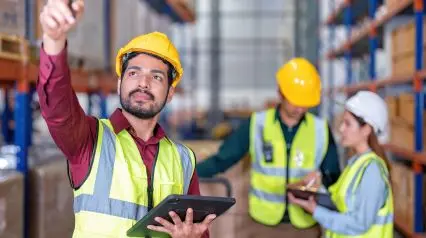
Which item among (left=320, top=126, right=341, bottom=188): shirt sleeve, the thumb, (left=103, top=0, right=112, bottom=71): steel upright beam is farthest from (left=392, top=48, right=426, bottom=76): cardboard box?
the thumb

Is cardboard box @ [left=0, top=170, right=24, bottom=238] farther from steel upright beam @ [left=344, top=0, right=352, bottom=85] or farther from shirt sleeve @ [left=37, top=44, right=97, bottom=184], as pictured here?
steel upright beam @ [left=344, top=0, right=352, bottom=85]

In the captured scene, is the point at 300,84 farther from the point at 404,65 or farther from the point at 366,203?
the point at 404,65

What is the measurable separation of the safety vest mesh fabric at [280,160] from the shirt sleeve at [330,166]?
1.5 inches

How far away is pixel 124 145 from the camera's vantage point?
183 cm

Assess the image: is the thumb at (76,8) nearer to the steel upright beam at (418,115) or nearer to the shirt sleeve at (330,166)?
the shirt sleeve at (330,166)

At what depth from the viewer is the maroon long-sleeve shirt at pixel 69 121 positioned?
4.86 feet

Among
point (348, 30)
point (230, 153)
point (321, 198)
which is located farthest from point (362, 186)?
point (348, 30)

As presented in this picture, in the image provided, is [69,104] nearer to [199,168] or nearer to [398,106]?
[199,168]

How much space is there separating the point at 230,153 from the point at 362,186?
3.39 ft

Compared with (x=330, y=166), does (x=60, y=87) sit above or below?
above

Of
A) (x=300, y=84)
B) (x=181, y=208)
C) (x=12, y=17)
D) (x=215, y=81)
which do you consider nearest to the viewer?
(x=181, y=208)

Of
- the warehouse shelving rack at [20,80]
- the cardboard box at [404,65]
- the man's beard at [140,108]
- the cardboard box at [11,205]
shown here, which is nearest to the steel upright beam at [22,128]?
the warehouse shelving rack at [20,80]

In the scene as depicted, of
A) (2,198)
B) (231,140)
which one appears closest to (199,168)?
(231,140)

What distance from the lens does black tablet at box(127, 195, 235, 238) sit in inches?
Result: 62.1
